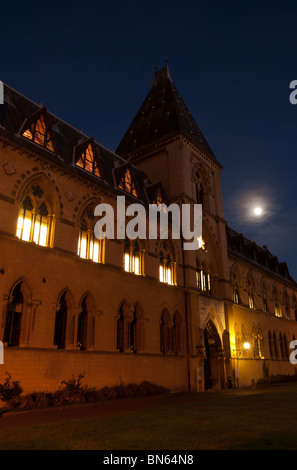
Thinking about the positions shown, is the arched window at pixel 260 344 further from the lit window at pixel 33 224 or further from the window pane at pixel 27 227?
the window pane at pixel 27 227

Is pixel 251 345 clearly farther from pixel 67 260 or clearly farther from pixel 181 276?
pixel 67 260

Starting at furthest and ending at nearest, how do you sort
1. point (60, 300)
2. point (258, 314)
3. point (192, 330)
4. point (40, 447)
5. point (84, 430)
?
point (258, 314)
point (192, 330)
point (60, 300)
point (84, 430)
point (40, 447)

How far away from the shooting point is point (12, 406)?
51.2 feet

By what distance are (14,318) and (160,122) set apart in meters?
26.4

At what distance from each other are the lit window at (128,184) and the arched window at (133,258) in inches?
161

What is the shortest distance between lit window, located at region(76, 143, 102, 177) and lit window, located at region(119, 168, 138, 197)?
2595 millimetres

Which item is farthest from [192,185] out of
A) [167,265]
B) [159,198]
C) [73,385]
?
[73,385]

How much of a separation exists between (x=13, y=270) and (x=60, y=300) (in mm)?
3341

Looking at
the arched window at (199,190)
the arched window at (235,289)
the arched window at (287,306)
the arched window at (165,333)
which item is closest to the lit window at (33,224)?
the arched window at (165,333)

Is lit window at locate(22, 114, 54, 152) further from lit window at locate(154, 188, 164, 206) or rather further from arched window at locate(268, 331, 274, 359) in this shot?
arched window at locate(268, 331, 274, 359)

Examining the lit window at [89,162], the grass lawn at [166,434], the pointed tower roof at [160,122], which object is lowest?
the grass lawn at [166,434]

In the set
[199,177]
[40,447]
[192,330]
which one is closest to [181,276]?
[192,330]

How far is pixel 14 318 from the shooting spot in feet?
56.5

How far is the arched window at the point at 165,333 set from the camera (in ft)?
85.7
